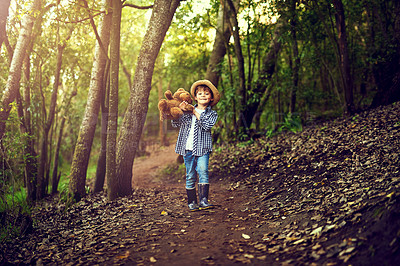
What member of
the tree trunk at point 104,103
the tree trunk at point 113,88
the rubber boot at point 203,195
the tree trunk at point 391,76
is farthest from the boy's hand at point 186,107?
the tree trunk at point 391,76

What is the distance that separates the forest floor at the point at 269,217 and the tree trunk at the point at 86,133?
1.60ft

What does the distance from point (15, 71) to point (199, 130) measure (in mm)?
3859

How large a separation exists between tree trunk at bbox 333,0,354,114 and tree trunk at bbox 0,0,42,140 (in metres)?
7.45

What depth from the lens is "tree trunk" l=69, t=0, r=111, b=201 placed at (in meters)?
8.28

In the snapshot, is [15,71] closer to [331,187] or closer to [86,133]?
[86,133]

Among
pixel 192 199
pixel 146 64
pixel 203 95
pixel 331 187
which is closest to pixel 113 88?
pixel 146 64

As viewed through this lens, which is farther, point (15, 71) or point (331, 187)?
point (15, 71)

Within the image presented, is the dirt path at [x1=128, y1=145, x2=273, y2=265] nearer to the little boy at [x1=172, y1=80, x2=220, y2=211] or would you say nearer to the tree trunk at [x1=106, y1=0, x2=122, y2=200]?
the little boy at [x1=172, y1=80, x2=220, y2=211]

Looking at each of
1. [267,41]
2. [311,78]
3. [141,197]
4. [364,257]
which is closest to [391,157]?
[364,257]

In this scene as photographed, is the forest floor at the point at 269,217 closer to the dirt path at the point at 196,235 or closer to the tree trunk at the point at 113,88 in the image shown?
the dirt path at the point at 196,235

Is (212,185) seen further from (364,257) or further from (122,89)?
(122,89)

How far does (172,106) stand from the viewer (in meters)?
5.62

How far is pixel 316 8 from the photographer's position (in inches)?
363

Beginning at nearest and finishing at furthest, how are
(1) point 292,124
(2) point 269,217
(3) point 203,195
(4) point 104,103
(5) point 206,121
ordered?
(2) point 269,217
(5) point 206,121
(3) point 203,195
(4) point 104,103
(1) point 292,124
